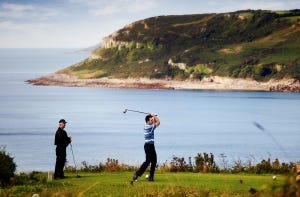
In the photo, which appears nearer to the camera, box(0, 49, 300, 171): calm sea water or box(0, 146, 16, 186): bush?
box(0, 146, 16, 186): bush

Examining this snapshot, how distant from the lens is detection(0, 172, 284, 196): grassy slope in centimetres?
1595

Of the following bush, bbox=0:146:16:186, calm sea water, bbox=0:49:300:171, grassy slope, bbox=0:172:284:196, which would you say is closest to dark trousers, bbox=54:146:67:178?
grassy slope, bbox=0:172:284:196

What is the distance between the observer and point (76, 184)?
19234mm

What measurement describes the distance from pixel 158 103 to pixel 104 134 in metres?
81.4

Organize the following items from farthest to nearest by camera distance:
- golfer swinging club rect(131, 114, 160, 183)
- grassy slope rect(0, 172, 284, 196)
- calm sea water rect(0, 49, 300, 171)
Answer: calm sea water rect(0, 49, 300, 171) < golfer swinging club rect(131, 114, 160, 183) < grassy slope rect(0, 172, 284, 196)

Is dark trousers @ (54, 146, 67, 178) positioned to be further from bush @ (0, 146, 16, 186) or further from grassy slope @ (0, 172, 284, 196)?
bush @ (0, 146, 16, 186)

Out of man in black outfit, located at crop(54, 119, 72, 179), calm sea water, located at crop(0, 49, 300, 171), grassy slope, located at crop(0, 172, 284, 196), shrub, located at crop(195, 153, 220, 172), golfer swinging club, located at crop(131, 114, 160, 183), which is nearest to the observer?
grassy slope, located at crop(0, 172, 284, 196)

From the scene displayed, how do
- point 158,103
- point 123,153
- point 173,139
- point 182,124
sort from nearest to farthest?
point 123,153
point 173,139
point 182,124
point 158,103

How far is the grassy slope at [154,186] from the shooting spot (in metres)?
15.9

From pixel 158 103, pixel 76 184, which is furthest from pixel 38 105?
pixel 76 184

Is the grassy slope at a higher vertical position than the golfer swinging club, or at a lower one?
lower

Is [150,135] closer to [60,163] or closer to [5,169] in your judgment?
[60,163]

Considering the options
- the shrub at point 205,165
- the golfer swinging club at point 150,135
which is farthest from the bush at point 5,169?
the shrub at point 205,165

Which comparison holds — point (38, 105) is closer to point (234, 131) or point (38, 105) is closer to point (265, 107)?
point (265, 107)
